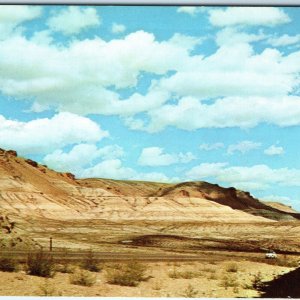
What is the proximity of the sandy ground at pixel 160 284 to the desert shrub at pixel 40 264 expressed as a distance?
0.05 m

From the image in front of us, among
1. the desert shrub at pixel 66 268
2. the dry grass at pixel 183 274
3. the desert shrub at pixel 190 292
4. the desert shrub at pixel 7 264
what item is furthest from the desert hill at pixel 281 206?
the desert shrub at pixel 7 264

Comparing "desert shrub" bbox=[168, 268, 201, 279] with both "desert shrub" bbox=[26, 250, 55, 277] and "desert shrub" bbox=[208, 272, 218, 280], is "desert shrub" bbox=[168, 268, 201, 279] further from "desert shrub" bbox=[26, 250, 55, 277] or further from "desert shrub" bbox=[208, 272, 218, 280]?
"desert shrub" bbox=[26, 250, 55, 277]

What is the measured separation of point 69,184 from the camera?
952cm

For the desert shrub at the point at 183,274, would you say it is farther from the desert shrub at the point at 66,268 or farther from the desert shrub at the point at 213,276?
the desert shrub at the point at 66,268

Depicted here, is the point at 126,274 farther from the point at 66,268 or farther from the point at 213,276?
the point at 213,276

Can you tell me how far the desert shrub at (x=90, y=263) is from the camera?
9336 mm

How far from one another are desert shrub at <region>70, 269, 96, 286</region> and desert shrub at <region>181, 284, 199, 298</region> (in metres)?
0.89

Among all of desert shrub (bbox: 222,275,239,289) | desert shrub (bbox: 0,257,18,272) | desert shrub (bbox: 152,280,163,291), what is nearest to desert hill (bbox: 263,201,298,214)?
desert shrub (bbox: 222,275,239,289)

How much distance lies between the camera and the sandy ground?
9.16 metres

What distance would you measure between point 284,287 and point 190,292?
94cm

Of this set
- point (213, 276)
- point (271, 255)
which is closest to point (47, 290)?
point (213, 276)

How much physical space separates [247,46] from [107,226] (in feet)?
7.38

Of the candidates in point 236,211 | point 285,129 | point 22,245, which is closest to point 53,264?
point 22,245

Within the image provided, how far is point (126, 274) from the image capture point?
9.27 meters
